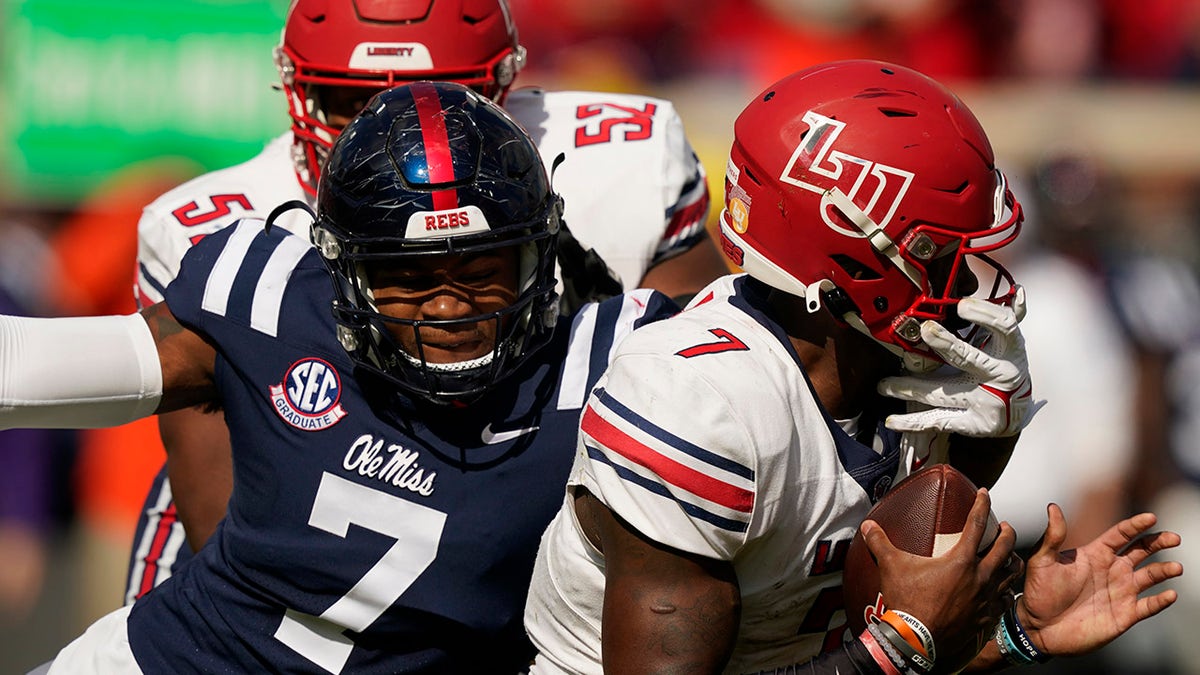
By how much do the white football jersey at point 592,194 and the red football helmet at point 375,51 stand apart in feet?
0.53

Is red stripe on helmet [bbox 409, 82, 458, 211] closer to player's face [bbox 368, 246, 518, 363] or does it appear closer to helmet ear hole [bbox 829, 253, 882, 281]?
player's face [bbox 368, 246, 518, 363]

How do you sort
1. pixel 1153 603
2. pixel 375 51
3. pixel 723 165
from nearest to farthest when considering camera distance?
pixel 1153 603 → pixel 375 51 → pixel 723 165

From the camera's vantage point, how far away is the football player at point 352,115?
Result: 3.64m

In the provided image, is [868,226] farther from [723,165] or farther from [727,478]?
[723,165]

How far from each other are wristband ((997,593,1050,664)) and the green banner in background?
571 centimetres

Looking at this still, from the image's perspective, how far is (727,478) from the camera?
2414 mm

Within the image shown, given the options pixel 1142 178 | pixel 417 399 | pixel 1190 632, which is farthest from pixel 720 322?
pixel 1142 178

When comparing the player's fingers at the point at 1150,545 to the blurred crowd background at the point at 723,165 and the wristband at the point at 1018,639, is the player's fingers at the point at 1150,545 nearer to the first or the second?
the wristband at the point at 1018,639

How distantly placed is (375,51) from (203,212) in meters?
0.57

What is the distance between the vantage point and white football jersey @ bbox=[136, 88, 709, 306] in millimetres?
3666

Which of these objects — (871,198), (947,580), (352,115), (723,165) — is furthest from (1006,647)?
(723,165)

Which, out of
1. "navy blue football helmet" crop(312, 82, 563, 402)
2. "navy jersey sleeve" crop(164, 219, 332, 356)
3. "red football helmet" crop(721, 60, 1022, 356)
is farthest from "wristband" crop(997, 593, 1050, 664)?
"navy jersey sleeve" crop(164, 219, 332, 356)

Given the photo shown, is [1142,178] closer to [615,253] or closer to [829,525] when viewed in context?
[615,253]

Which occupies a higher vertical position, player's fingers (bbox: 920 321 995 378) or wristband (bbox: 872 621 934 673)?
player's fingers (bbox: 920 321 995 378)
